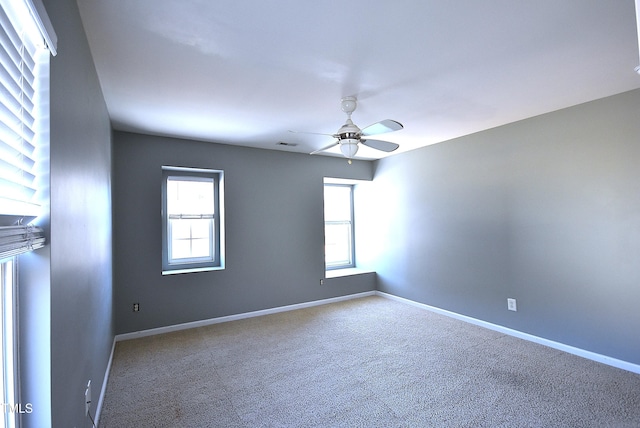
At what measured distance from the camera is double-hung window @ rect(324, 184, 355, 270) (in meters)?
5.89

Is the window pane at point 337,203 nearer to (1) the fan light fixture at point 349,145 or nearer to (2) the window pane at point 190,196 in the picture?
(2) the window pane at point 190,196

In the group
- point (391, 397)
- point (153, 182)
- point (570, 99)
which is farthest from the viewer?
point (153, 182)

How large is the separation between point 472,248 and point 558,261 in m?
0.99

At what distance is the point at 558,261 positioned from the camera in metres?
3.29

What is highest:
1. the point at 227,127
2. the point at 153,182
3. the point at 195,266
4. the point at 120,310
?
the point at 227,127

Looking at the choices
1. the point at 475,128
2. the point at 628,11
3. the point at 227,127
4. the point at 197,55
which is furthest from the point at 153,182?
the point at 628,11

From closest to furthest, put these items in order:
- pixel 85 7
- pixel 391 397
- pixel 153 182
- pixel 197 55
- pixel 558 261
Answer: pixel 85 7 → pixel 197 55 → pixel 391 397 → pixel 558 261 → pixel 153 182

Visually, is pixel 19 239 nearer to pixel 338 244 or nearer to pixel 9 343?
pixel 9 343

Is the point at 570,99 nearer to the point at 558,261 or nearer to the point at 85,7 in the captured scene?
the point at 558,261

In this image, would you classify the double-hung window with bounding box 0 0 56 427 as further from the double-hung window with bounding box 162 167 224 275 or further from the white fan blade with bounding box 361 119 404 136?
the double-hung window with bounding box 162 167 224 275

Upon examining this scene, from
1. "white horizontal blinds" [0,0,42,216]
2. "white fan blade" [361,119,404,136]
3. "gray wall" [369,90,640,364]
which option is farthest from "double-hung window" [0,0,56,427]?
"gray wall" [369,90,640,364]

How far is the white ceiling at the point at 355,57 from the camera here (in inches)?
66.5

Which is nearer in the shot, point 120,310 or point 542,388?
point 542,388

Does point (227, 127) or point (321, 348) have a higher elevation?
point (227, 127)
